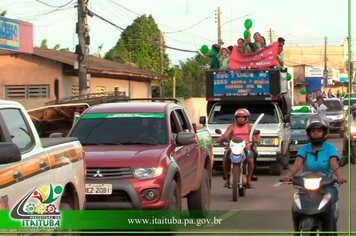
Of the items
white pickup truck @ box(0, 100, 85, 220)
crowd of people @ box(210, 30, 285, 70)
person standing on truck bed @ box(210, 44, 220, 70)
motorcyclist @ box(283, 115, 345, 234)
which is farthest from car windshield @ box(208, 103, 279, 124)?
→ white pickup truck @ box(0, 100, 85, 220)

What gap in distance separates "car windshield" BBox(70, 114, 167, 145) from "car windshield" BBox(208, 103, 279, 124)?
8164 millimetres

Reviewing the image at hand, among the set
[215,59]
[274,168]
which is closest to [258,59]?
[215,59]

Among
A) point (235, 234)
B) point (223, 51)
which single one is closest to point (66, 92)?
point (223, 51)

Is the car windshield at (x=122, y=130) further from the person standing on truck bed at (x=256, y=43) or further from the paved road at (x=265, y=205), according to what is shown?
the person standing on truck bed at (x=256, y=43)

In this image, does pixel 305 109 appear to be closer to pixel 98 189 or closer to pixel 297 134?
pixel 297 134

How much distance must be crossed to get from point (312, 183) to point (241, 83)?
453 inches

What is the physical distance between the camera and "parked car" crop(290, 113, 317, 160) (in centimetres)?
1861

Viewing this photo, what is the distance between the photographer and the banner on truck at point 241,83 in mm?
16781

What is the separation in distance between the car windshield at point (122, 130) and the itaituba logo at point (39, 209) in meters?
2.48

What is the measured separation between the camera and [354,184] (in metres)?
13.4

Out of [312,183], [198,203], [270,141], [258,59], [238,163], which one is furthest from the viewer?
[258,59]

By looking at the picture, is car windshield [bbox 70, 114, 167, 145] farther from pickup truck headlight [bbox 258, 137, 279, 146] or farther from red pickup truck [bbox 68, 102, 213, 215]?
pickup truck headlight [bbox 258, 137, 279, 146]

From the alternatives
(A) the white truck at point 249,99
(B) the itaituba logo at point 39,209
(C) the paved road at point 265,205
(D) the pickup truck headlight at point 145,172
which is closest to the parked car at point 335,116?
(A) the white truck at point 249,99

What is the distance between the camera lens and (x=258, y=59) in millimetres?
17766
